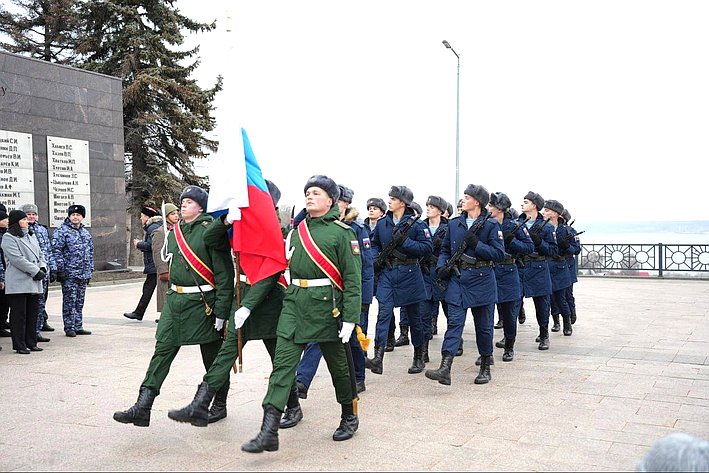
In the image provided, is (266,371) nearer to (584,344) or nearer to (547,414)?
(547,414)

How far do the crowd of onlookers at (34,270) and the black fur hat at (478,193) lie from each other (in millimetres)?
5400

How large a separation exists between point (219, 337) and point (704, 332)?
309 inches

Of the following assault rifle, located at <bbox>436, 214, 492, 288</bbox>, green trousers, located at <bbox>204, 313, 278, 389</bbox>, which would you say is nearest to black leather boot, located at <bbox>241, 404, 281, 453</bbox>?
green trousers, located at <bbox>204, 313, 278, 389</bbox>

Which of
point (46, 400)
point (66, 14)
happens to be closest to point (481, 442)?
point (46, 400)

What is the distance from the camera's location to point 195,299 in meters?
5.65

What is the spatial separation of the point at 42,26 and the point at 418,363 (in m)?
31.8

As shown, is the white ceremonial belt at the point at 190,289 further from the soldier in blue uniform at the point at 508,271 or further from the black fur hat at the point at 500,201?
the black fur hat at the point at 500,201

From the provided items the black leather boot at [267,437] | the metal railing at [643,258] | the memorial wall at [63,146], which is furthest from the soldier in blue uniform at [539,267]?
the metal railing at [643,258]

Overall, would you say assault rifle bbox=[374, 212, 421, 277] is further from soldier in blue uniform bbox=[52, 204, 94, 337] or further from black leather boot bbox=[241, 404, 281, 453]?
soldier in blue uniform bbox=[52, 204, 94, 337]

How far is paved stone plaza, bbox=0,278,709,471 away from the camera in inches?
192

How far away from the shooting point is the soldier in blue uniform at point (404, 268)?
8.05 meters

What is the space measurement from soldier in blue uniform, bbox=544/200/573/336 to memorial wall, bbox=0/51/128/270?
12528 millimetres

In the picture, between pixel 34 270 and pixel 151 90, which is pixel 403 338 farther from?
pixel 151 90

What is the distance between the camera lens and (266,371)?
26.0 ft
